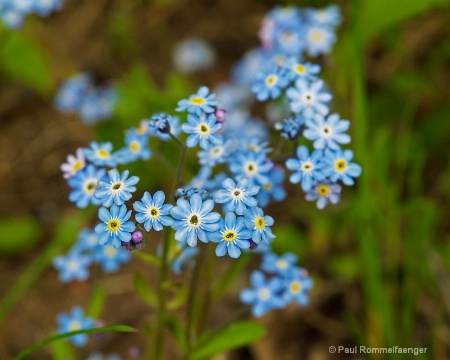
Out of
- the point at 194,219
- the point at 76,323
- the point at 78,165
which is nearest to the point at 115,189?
the point at 194,219

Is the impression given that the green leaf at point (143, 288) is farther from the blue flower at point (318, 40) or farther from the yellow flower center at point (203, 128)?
the blue flower at point (318, 40)

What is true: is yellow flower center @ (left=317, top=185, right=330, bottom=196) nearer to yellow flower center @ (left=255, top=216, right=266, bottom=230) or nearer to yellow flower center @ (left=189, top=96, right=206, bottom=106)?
yellow flower center @ (left=255, top=216, right=266, bottom=230)

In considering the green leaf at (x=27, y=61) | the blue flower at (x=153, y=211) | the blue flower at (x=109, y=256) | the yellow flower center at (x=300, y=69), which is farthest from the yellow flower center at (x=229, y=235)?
the green leaf at (x=27, y=61)

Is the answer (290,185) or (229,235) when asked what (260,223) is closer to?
(229,235)

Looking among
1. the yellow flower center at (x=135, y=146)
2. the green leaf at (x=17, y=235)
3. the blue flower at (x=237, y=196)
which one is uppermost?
the green leaf at (x=17, y=235)

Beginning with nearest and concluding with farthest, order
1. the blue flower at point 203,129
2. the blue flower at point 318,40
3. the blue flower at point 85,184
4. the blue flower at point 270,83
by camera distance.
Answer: the blue flower at point 203,129
the blue flower at point 85,184
the blue flower at point 270,83
the blue flower at point 318,40

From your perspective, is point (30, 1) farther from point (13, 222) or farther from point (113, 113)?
point (13, 222)

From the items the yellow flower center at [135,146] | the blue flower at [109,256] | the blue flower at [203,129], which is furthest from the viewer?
the blue flower at [109,256]
